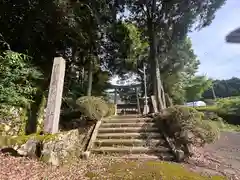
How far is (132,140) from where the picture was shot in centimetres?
554

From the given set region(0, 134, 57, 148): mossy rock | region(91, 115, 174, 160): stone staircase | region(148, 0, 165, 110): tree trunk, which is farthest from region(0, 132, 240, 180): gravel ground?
region(148, 0, 165, 110): tree trunk

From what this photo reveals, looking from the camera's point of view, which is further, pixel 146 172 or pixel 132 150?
pixel 132 150

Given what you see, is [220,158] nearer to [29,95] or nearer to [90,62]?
[29,95]

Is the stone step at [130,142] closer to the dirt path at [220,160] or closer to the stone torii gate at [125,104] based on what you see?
the dirt path at [220,160]

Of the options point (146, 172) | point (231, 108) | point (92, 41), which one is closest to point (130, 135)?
point (146, 172)

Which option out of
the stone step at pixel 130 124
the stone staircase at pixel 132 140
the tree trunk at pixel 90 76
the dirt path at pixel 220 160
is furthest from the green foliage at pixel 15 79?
the dirt path at pixel 220 160

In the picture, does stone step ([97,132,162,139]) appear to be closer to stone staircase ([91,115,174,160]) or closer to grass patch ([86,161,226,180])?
stone staircase ([91,115,174,160])

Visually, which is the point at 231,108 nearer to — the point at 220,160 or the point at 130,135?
the point at 220,160

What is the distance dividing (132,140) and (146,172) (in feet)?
6.15

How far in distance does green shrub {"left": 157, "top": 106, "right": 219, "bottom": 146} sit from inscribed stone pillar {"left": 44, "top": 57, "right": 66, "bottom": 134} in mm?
3057

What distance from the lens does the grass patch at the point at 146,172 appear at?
137 inches

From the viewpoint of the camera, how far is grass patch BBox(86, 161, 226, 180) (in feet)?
11.4

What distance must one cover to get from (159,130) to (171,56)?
30.1 feet

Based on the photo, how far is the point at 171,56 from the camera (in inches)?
558
